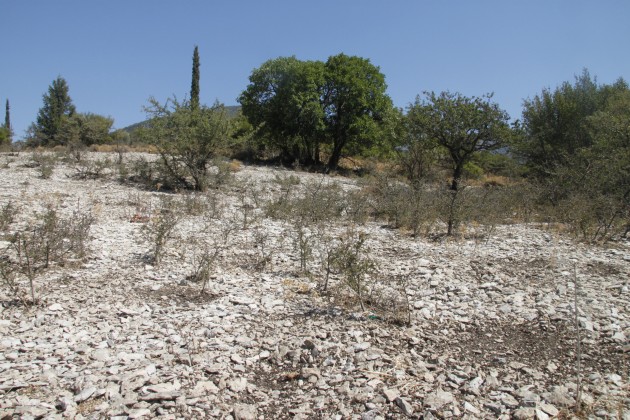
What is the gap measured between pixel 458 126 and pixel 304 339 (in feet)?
55.8

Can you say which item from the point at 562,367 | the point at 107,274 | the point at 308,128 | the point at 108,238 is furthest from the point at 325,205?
the point at 308,128

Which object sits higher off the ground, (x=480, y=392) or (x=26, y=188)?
(x=26, y=188)

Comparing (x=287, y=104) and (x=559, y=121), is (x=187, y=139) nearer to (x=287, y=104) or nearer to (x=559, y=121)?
(x=287, y=104)

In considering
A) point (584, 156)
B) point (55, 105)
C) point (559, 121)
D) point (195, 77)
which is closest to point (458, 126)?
point (584, 156)

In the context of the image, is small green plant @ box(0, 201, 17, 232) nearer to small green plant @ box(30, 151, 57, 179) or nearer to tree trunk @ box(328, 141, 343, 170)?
small green plant @ box(30, 151, 57, 179)

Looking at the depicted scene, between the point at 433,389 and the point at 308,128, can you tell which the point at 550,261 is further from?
the point at 308,128

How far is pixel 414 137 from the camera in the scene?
20.3 m

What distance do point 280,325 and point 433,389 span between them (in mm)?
1881

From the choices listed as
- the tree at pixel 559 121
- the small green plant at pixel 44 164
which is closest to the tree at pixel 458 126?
the tree at pixel 559 121

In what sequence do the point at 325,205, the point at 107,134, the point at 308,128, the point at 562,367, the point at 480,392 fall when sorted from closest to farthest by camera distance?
the point at 480,392, the point at 562,367, the point at 325,205, the point at 308,128, the point at 107,134

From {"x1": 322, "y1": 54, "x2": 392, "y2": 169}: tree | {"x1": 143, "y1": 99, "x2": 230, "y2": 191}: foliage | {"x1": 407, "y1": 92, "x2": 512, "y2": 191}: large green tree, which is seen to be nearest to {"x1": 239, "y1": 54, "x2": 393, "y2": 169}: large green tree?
{"x1": 322, "y1": 54, "x2": 392, "y2": 169}: tree

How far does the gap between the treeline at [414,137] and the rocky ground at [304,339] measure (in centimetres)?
368

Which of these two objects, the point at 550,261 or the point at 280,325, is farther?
the point at 550,261

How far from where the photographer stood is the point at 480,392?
374cm
